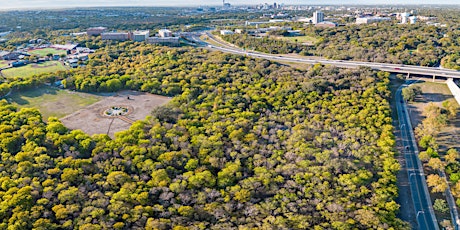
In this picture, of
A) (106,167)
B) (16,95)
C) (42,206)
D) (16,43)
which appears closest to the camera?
(42,206)

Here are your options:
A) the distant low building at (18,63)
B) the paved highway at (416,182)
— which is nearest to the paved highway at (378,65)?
the paved highway at (416,182)

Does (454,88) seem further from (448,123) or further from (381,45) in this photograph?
(381,45)

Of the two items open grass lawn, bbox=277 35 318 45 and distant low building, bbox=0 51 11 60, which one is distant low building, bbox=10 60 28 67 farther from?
open grass lawn, bbox=277 35 318 45

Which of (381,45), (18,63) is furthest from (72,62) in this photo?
(381,45)

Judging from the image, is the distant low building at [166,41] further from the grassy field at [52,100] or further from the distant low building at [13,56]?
the grassy field at [52,100]

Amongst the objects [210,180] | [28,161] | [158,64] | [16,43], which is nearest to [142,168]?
[210,180]

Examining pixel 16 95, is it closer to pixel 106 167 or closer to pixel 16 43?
pixel 106 167
